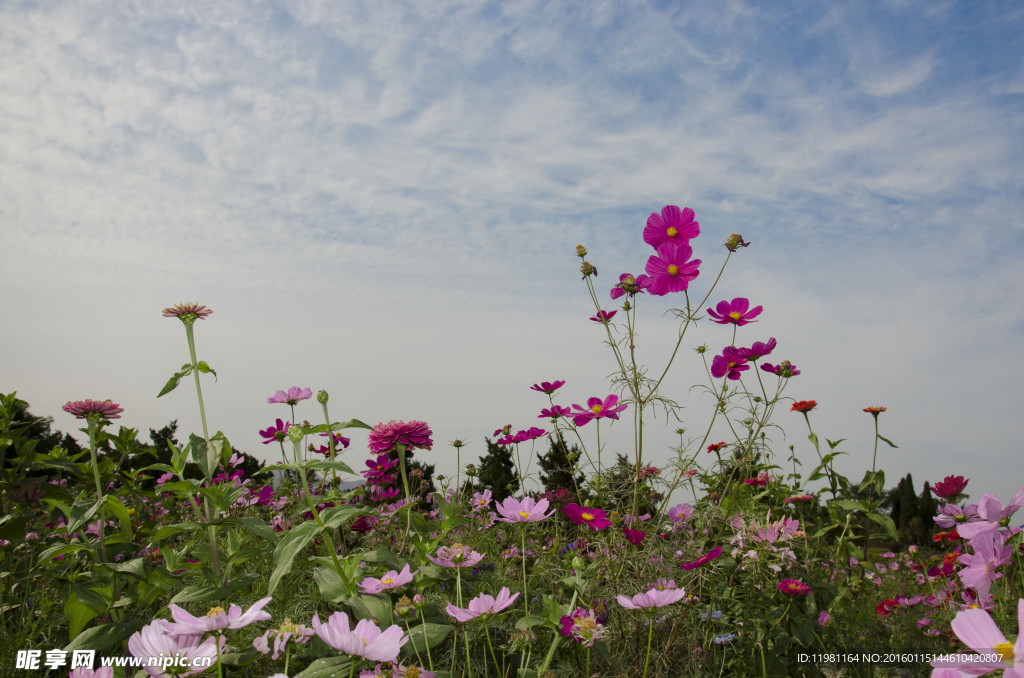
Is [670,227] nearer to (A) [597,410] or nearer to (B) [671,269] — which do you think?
(B) [671,269]

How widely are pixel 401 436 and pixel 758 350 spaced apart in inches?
52.1

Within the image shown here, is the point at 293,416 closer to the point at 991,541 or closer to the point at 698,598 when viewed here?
the point at 698,598

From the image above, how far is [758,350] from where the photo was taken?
2.16 metres

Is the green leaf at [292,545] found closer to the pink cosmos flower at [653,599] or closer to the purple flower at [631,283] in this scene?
the pink cosmos flower at [653,599]

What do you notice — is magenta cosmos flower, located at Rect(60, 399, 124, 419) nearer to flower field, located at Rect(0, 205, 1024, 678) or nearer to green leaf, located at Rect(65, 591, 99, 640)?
flower field, located at Rect(0, 205, 1024, 678)

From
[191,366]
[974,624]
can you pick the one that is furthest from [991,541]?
[191,366]

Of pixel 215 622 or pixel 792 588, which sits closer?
pixel 215 622

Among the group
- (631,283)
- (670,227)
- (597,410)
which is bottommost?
(597,410)

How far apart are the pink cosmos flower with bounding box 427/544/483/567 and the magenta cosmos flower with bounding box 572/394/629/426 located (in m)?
0.79

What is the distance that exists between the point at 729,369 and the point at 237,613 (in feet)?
5.88

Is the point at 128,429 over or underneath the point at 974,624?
over

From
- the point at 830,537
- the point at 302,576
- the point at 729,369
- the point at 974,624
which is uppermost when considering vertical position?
the point at 729,369

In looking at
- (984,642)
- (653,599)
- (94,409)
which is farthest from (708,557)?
(94,409)

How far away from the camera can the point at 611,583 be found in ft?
6.05
